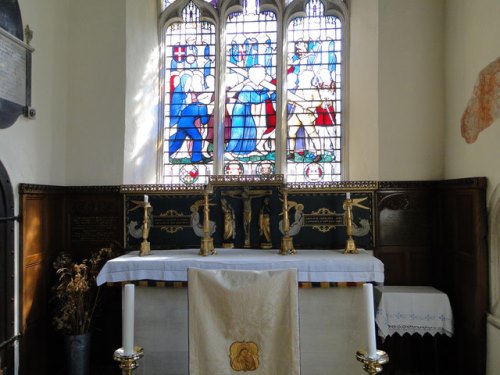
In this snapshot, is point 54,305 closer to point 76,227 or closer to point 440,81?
point 76,227

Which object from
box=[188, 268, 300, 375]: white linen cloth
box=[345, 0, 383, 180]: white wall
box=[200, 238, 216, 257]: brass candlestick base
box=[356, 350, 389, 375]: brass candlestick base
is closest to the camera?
box=[356, 350, 389, 375]: brass candlestick base

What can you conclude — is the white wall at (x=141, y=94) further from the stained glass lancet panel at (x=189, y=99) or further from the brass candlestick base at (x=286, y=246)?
the brass candlestick base at (x=286, y=246)

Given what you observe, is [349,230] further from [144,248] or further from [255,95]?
[255,95]

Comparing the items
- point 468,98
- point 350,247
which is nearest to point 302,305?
point 350,247

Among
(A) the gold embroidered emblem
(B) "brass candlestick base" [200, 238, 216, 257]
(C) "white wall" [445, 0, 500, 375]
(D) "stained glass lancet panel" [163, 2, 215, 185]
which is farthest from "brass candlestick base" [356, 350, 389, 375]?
(D) "stained glass lancet panel" [163, 2, 215, 185]

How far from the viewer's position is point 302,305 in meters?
3.78

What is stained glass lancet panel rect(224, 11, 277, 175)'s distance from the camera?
17.6ft

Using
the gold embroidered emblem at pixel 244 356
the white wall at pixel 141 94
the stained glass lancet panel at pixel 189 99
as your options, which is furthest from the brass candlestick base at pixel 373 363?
the stained glass lancet panel at pixel 189 99

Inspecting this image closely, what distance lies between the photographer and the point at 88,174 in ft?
15.2

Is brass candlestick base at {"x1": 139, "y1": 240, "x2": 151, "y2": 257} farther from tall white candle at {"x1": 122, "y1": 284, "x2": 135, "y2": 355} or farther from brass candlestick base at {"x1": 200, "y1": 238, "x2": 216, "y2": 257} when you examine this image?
tall white candle at {"x1": 122, "y1": 284, "x2": 135, "y2": 355}

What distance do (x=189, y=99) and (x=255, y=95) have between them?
849 mm

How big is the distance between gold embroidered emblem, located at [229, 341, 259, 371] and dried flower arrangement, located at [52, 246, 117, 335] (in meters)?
2.10

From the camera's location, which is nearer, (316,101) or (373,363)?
(373,363)

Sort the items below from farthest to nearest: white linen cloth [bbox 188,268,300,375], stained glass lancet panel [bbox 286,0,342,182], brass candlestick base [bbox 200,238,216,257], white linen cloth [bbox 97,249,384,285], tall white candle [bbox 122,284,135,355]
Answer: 1. stained glass lancet panel [bbox 286,0,342,182]
2. brass candlestick base [bbox 200,238,216,257]
3. white linen cloth [bbox 97,249,384,285]
4. white linen cloth [bbox 188,268,300,375]
5. tall white candle [bbox 122,284,135,355]
